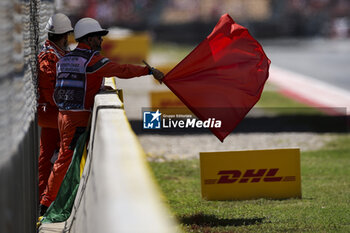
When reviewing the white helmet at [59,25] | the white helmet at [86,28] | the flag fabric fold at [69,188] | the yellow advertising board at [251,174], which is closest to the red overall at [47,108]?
the white helmet at [59,25]

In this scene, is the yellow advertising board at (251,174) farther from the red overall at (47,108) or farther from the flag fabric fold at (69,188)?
the flag fabric fold at (69,188)

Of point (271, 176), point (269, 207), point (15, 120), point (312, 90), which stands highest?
point (15, 120)

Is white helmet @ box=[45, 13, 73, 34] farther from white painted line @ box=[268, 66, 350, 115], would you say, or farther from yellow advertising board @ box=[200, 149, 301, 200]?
white painted line @ box=[268, 66, 350, 115]

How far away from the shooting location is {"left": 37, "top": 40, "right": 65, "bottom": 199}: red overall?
332 inches

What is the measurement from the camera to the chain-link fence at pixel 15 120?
4.66 m

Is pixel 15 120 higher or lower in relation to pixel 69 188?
higher

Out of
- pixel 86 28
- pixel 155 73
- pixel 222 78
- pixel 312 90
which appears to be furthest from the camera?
pixel 312 90

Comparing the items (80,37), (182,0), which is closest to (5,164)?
(80,37)

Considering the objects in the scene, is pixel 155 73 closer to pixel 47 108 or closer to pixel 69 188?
pixel 47 108

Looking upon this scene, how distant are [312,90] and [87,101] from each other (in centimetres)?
1905

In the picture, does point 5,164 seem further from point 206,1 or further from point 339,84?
point 206,1

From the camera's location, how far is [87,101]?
7754 millimetres

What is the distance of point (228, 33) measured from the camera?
349 inches

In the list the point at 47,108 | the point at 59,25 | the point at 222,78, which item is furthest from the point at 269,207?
the point at 59,25
